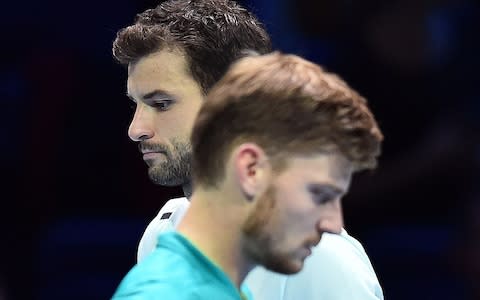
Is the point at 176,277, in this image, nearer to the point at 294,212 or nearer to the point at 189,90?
the point at 294,212

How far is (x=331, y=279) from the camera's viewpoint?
1845mm

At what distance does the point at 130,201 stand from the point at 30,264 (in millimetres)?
375

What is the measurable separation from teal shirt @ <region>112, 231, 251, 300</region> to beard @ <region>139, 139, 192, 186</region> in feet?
1.88

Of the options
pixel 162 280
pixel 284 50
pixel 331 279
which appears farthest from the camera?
pixel 284 50

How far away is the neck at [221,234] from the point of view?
1.41m

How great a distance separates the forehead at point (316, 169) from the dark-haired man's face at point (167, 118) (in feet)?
1.91

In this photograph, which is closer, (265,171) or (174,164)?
(265,171)

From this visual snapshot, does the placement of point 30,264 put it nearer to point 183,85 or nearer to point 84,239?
point 84,239

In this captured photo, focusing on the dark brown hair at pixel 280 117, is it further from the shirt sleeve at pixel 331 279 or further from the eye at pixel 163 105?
the eye at pixel 163 105

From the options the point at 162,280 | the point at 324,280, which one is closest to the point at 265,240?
the point at 162,280

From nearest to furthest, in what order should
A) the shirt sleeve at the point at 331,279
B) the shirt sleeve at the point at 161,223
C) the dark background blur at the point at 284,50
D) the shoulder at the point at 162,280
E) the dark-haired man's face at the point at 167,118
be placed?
the shoulder at the point at 162,280 < the shirt sleeve at the point at 331,279 < the dark-haired man's face at the point at 167,118 < the shirt sleeve at the point at 161,223 < the dark background blur at the point at 284,50

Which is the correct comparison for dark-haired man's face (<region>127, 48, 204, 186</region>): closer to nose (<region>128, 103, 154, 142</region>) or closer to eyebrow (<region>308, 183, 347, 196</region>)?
nose (<region>128, 103, 154, 142</region>)

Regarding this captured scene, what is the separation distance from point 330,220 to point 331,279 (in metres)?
0.43

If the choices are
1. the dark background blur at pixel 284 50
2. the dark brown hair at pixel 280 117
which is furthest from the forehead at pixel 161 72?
the dark background blur at pixel 284 50
